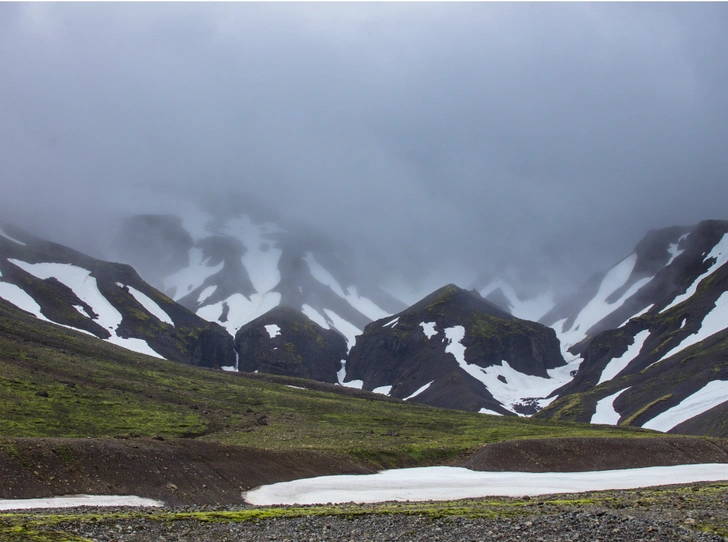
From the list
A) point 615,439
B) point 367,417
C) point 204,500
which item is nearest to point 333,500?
point 204,500

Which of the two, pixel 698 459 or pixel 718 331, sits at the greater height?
pixel 718 331

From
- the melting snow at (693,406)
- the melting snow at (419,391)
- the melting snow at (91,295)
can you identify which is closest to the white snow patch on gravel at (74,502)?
the melting snow at (693,406)

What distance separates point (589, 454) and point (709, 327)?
117355 mm

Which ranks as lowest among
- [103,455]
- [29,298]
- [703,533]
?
[703,533]

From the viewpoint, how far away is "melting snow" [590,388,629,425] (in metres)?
133

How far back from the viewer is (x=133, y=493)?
39.0 m

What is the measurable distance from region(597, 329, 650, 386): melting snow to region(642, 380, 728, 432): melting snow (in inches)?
2081

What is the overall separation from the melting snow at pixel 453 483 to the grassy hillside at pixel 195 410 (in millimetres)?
10527

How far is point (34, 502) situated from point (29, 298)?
150m

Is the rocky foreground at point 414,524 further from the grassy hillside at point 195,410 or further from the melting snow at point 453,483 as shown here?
the grassy hillside at point 195,410

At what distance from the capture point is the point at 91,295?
7367 inches

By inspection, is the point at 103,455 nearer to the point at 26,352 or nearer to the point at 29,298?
the point at 26,352

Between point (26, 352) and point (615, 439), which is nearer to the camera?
point (615, 439)

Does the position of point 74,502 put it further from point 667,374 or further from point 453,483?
point 667,374
